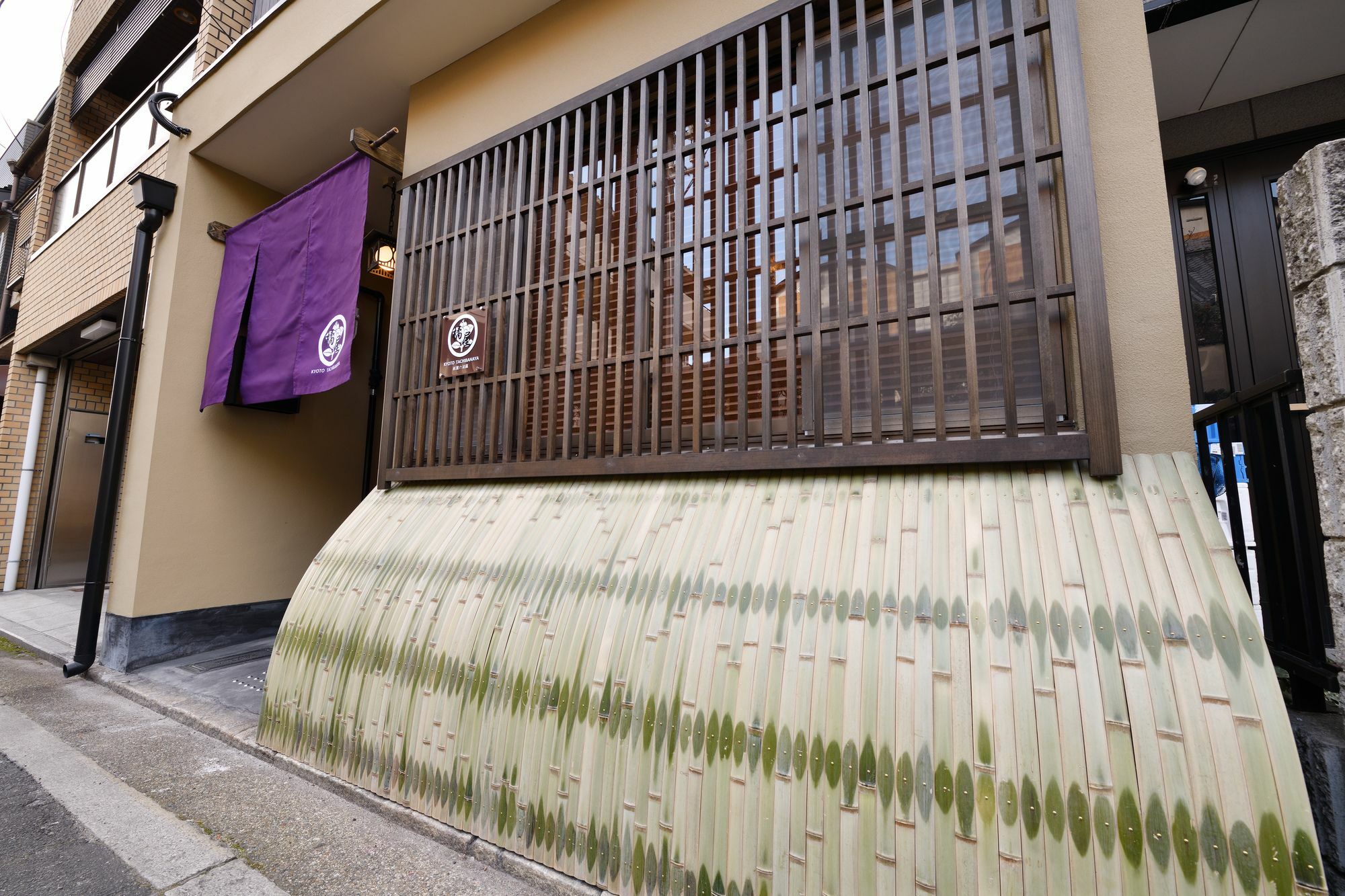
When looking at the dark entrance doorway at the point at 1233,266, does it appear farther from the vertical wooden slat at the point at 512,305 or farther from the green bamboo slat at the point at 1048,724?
the vertical wooden slat at the point at 512,305

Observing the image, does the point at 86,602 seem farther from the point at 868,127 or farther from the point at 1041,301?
the point at 1041,301

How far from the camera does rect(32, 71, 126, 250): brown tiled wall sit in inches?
368

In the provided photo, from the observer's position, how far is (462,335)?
4281 millimetres

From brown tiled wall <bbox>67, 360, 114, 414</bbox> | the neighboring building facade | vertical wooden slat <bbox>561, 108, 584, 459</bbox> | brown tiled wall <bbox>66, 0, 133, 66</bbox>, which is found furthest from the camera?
brown tiled wall <bbox>67, 360, 114, 414</bbox>

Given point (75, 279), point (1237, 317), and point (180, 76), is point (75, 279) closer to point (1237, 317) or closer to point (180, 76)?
point (180, 76)

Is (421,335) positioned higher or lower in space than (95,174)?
lower

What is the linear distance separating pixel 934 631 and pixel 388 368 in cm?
445

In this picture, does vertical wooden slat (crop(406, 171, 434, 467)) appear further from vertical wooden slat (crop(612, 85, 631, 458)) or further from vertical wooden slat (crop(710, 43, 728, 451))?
vertical wooden slat (crop(710, 43, 728, 451))

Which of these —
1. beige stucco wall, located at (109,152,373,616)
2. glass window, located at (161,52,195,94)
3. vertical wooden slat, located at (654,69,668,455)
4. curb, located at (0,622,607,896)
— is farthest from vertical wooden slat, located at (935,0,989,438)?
glass window, located at (161,52,195,94)

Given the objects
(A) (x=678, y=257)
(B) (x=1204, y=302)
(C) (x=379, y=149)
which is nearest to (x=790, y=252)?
(A) (x=678, y=257)

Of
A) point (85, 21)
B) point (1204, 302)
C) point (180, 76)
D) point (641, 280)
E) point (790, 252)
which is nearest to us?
point (790, 252)

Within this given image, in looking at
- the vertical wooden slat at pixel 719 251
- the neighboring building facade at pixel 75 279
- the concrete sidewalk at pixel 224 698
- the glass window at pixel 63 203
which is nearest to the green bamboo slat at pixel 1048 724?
the vertical wooden slat at pixel 719 251

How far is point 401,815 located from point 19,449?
11111mm

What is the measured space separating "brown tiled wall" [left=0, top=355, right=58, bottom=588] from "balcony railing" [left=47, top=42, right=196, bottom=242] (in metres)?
2.36
